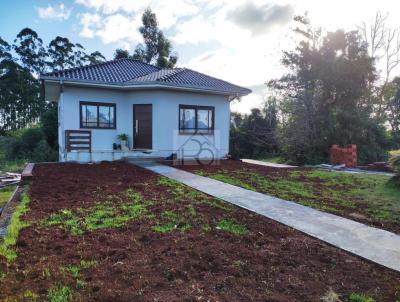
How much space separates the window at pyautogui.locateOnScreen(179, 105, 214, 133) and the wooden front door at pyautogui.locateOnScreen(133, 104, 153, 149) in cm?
127

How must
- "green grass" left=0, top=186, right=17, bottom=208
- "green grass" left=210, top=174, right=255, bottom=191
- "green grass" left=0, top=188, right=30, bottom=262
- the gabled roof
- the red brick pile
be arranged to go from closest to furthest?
"green grass" left=0, top=188, right=30, bottom=262 < "green grass" left=210, top=174, right=255, bottom=191 < "green grass" left=0, top=186, right=17, bottom=208 < the gabled roof < the red brick pile

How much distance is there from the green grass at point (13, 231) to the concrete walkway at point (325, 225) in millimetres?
3455

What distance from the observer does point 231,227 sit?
457 cm

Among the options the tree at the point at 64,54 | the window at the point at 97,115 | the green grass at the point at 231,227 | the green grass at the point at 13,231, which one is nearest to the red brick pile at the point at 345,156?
the window at the point at 97,115

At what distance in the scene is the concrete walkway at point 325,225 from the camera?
374 cm

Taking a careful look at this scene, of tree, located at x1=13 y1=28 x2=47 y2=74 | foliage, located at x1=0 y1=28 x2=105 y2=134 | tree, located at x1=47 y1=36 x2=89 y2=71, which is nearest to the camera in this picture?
foliage, located at x1=0 y1=28 x2=105 y2=134

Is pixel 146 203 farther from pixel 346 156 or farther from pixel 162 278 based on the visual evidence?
pixel 346 156

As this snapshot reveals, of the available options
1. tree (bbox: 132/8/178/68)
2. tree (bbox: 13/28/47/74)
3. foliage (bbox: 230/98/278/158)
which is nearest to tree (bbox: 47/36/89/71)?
tree (bbox: 13/28/47/74)

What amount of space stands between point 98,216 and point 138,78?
354 inches

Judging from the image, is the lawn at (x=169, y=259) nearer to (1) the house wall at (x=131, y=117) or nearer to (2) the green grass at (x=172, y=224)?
(2) the green grass at (x=172, y=224)

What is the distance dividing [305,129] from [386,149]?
Answer: 15.5 ft

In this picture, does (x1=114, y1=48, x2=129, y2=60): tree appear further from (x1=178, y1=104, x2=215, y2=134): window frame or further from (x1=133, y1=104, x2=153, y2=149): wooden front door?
(x1=178, y1=104, x2=215, y2=134): window frame

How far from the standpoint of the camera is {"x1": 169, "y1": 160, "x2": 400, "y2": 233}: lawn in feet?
18.1

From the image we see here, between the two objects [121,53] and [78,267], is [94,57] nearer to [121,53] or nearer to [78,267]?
[121,53]
